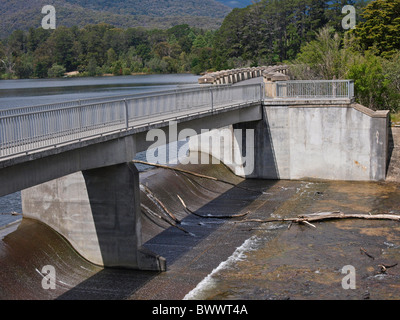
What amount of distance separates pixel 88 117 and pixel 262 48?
322ft

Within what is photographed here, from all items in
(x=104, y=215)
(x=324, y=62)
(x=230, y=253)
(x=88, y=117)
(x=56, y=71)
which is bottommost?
(x=230, y=253)

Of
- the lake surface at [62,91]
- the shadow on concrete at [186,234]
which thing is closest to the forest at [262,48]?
the shadow on concrete at [186,234]

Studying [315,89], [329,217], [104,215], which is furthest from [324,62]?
[104,215]

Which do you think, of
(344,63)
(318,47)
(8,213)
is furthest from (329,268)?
(318,47)

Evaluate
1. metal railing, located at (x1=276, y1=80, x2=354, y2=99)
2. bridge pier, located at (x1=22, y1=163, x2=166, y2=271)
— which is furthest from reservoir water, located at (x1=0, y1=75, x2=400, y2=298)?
metal railing, located at (x1=276, y1=80, x2=354, y2=99)

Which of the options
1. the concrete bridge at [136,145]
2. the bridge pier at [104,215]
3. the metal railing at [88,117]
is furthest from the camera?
the bridge pier at [104,215]

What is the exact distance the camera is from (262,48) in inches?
4456

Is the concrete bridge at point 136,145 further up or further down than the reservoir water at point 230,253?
further up

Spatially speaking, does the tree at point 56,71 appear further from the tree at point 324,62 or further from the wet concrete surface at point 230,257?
the wet concrete surface at point 230,257

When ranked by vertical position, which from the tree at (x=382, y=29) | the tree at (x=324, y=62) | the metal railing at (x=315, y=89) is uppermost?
the tree at (x=382, y=29)

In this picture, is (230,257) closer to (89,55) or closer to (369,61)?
(369,61)

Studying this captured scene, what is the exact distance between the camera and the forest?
40.0 meters

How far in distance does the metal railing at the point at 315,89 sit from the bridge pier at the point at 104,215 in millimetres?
15442

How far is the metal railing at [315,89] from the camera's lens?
31641 millimetres
